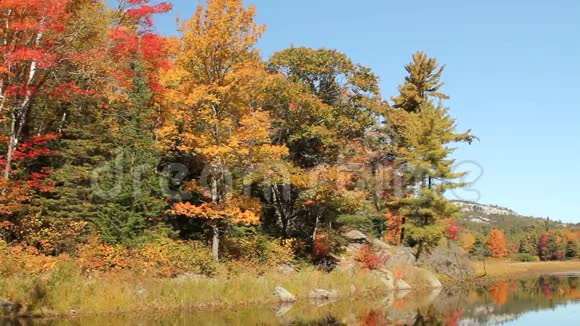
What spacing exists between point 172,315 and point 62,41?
41.9ft

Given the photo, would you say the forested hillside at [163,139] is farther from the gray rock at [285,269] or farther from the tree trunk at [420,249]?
the tree trunk at [420,249]

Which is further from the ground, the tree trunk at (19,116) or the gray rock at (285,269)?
the tree trunk at (19,116)

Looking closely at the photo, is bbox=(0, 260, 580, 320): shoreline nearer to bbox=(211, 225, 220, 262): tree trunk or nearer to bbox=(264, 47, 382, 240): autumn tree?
bbox=(211, 225, 220, 262): tree trunk

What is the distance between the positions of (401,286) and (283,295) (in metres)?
11.2

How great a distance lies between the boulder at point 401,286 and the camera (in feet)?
99.9

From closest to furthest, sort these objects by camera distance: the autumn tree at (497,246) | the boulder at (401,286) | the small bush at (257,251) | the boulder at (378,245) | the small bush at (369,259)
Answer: the small bush at (257,251) → the boulder at (401,286) → the small bush at (369,259) → the boulder at (378,245) → the autumn tree at (497,246)

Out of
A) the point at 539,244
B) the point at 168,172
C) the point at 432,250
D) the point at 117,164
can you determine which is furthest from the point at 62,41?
the point at 539,244

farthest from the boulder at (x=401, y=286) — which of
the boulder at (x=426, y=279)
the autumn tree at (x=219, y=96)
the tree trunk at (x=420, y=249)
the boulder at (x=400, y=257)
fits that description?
the autumn tree at (x=219, y=96)

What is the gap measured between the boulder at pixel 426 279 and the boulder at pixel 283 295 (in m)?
13.5

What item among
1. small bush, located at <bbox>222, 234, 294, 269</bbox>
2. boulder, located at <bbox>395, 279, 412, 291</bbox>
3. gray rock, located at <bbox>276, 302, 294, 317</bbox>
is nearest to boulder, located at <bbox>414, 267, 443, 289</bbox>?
boulder, located at <bbox>395, 279, 412, 291</bbox>

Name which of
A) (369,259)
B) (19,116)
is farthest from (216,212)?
(369,259)

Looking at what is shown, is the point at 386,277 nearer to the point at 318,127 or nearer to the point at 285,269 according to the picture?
the point at 285,269

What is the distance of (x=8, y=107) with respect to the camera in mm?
22188

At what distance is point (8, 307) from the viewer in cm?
1574
